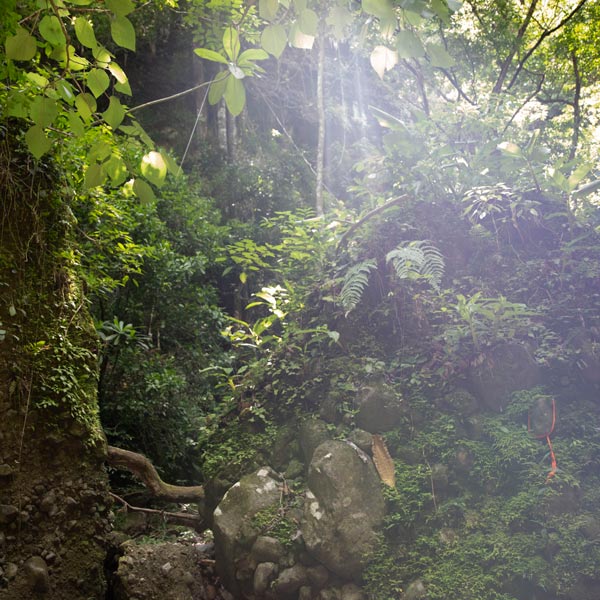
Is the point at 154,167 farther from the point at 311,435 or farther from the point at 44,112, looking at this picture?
the point at 311,435

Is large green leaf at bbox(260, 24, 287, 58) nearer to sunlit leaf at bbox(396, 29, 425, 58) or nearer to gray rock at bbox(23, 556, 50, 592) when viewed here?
sunlit leaf at bbox(396, 29, 425, 58)

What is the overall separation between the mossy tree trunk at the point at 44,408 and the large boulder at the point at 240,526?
27.8 inches

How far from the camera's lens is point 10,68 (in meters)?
1.98

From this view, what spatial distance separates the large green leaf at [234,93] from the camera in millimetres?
1562

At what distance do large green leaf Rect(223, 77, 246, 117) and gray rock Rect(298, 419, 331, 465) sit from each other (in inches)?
101

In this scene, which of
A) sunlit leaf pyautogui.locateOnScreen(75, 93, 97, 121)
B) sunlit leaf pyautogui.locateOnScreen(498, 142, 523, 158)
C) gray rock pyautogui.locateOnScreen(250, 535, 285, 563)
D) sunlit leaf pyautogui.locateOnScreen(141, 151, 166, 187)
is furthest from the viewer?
sunlit leaf pyautogui.locateOnScreen(498, 142, 523, 158)

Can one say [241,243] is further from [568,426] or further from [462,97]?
[462,97]

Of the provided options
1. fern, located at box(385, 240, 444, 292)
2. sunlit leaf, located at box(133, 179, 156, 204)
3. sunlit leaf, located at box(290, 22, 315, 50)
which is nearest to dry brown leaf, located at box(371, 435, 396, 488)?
fern, located at box(385, 240, 444, 292)

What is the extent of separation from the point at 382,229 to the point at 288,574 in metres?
3.05

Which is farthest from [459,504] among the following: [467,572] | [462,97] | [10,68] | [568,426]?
[462,97]

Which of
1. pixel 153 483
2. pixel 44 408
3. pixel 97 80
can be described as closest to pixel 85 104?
pixel 97 80

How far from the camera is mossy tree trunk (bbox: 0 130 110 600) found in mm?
2688

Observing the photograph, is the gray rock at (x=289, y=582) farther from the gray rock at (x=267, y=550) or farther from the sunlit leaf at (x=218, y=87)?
the sunlit leaf at (x=218, y=87)

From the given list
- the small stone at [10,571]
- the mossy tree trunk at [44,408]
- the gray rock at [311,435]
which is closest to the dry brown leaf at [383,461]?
the gray rock at [311,435]
